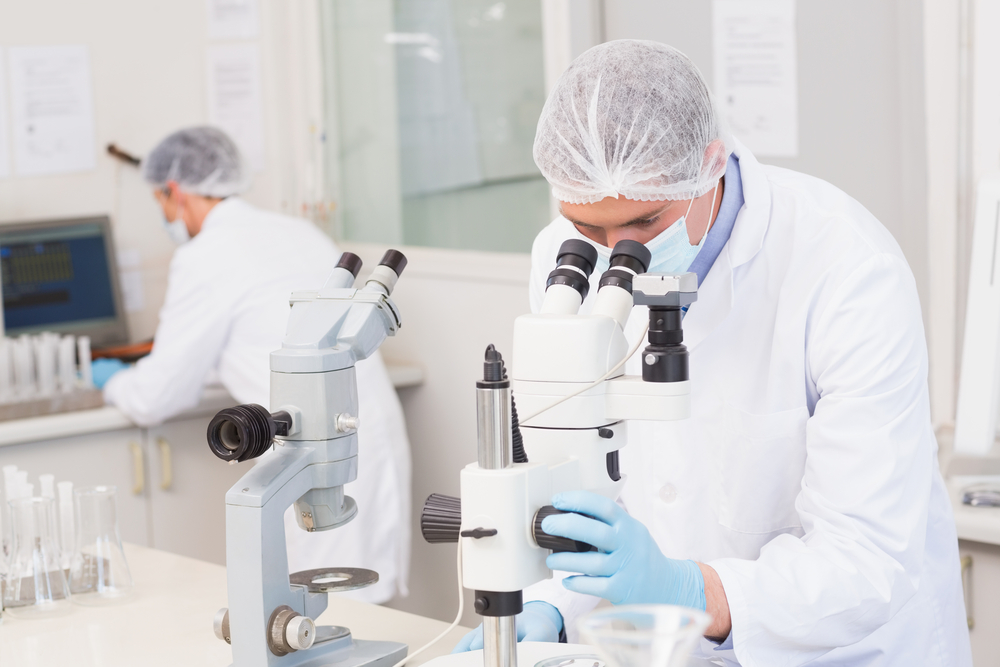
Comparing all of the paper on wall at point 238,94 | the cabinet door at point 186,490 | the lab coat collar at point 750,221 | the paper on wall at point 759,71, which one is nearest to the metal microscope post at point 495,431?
the lab coat collar at point 750,221

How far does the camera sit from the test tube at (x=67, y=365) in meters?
2.98

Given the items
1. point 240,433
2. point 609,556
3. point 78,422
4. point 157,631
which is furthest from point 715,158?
point 78,422

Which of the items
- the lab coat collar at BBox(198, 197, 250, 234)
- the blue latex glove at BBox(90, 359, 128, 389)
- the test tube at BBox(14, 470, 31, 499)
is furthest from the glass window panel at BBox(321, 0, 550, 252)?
the test tube at BBox(14, 470, 31, 499)

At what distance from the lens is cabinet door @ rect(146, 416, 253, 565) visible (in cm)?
291

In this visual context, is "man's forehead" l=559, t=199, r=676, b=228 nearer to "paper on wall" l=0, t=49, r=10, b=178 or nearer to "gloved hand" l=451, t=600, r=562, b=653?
"gloved hand" l=451, t=600, r=562, b=653

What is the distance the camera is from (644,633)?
2.30 feet

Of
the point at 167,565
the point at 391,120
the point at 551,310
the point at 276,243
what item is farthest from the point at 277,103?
the point at 551,310

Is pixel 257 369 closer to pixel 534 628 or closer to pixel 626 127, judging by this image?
pixel 534 628

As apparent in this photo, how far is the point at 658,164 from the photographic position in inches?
47.4

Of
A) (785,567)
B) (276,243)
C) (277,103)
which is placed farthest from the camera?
(277,103)

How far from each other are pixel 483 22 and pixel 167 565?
185cm

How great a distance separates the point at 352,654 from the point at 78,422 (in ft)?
5.53

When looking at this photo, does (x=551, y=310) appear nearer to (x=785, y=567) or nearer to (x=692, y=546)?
(x=785, y=567)

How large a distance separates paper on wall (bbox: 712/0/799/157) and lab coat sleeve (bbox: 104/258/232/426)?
1.35 metres
